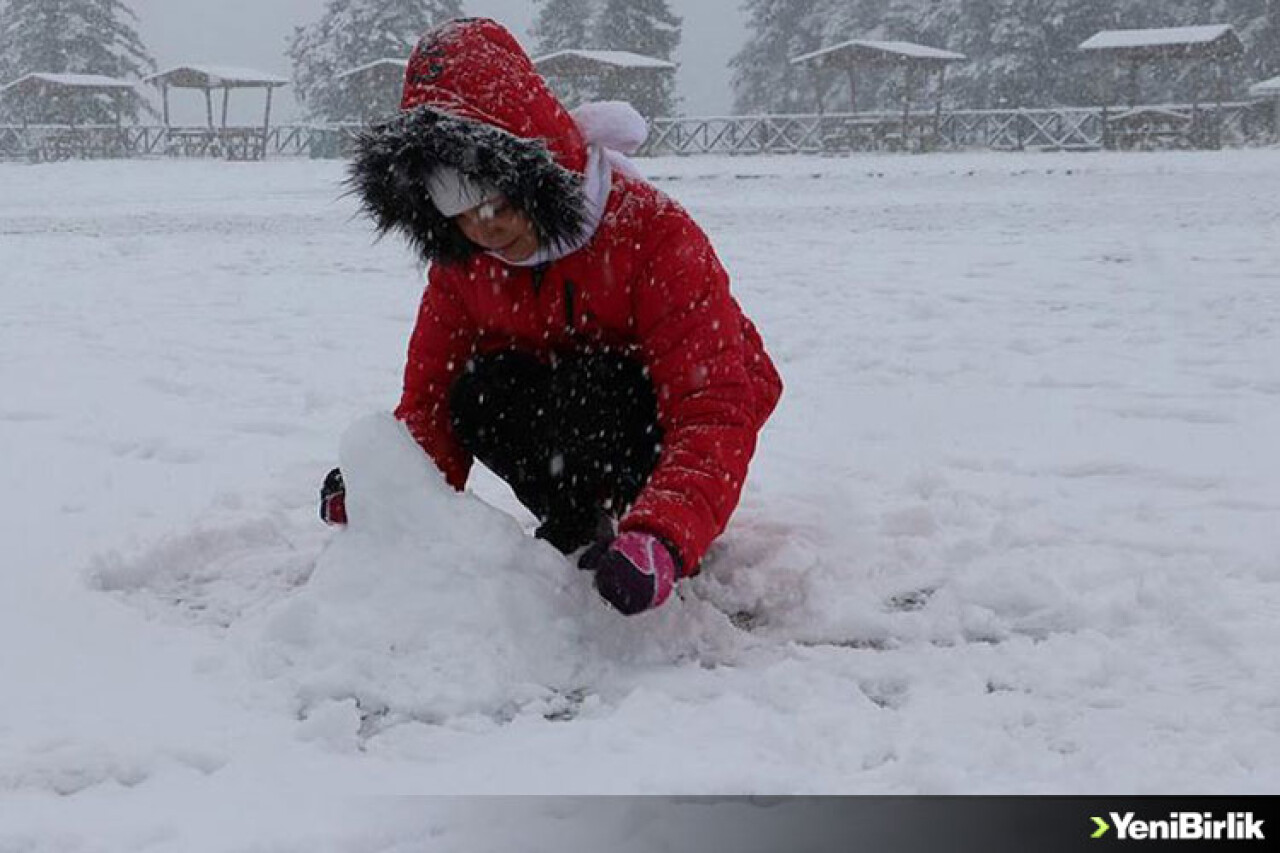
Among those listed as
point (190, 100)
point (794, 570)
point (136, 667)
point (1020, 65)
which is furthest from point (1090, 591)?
point (190, 100)

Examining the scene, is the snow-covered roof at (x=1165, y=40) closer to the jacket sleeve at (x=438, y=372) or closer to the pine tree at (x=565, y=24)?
the pine tree at (x=565, y=24)

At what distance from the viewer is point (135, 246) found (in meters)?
8.98

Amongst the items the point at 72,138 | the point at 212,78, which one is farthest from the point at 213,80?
the point at 72,138

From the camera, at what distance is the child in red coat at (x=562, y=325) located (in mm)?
1967

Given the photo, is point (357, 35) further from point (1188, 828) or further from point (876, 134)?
point (1188, 828)

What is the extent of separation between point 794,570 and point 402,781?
3.27 feet

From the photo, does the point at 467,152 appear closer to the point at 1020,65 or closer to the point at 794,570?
the point at 794,570

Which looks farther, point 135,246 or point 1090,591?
point 135,246

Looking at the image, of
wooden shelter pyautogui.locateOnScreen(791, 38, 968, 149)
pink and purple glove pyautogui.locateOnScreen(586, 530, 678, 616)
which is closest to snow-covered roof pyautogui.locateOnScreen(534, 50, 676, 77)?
wooden shelter pyautogui.locateOnScreen(791, 38, 968, 149)

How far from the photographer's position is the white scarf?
2111 mm

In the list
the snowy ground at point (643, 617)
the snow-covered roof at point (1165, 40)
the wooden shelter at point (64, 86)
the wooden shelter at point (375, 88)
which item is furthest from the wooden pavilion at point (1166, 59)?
the wooden shelter at point (64, 86)

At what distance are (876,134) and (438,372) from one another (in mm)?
24138

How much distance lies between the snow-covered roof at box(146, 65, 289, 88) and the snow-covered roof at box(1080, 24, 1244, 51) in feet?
58.2

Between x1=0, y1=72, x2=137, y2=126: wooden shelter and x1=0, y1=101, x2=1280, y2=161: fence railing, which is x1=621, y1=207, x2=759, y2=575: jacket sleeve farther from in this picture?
x1=0, y1=72, x2=137, y2=126: wooden shelter
